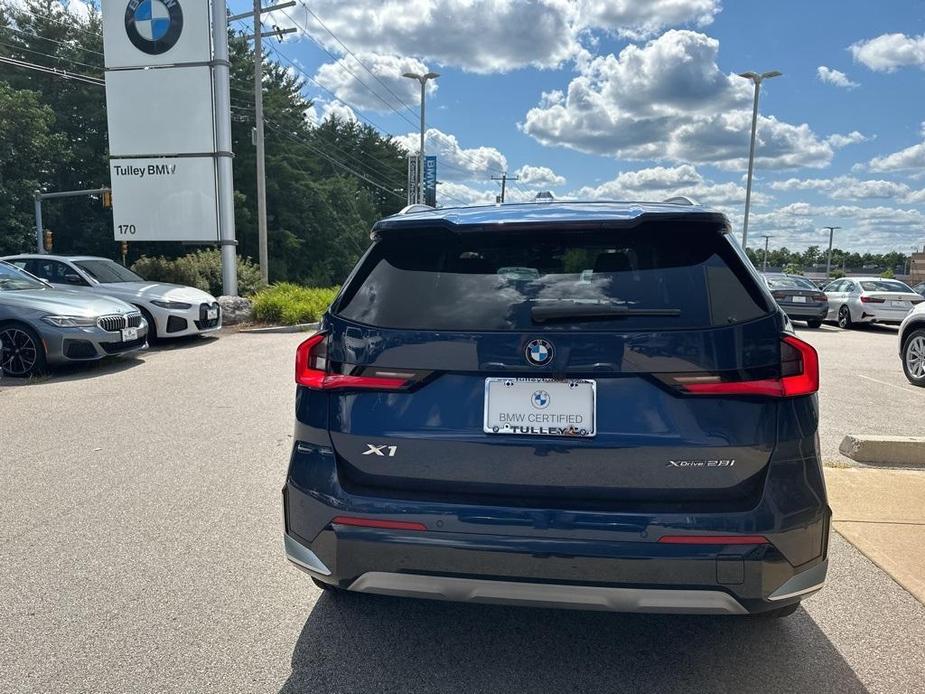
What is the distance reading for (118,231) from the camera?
17312 mm

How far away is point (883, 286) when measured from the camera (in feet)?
63.7

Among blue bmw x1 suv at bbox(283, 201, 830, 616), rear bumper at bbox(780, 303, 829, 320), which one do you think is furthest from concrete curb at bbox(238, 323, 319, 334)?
blue bmw x1 suv at bbox(283, 201, 830, 616)

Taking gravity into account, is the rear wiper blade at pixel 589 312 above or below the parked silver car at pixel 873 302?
above

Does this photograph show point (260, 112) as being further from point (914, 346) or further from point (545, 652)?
point (545, 652)

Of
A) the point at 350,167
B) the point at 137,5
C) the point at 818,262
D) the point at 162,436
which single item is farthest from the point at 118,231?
the point at 818,262

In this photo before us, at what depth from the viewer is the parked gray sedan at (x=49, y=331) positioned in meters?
8.80

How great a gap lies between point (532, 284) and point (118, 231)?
17.6 metres

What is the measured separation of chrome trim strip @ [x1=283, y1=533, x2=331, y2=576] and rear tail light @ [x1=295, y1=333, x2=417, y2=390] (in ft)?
1.96

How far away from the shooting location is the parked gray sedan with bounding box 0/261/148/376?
8797 mm

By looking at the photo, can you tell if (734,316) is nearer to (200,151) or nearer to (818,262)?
(200,151)

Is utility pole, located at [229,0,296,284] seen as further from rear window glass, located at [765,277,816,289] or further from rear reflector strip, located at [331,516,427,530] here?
rear reflector strip, located at [331,516,427,530]

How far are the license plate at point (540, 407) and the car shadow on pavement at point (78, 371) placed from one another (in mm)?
8154

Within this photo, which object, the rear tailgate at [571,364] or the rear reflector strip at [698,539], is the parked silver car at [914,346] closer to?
the rear tailgate at [571,364]

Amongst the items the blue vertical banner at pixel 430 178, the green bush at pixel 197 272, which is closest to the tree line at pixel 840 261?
the blue vertical banner at pixel 430 178
